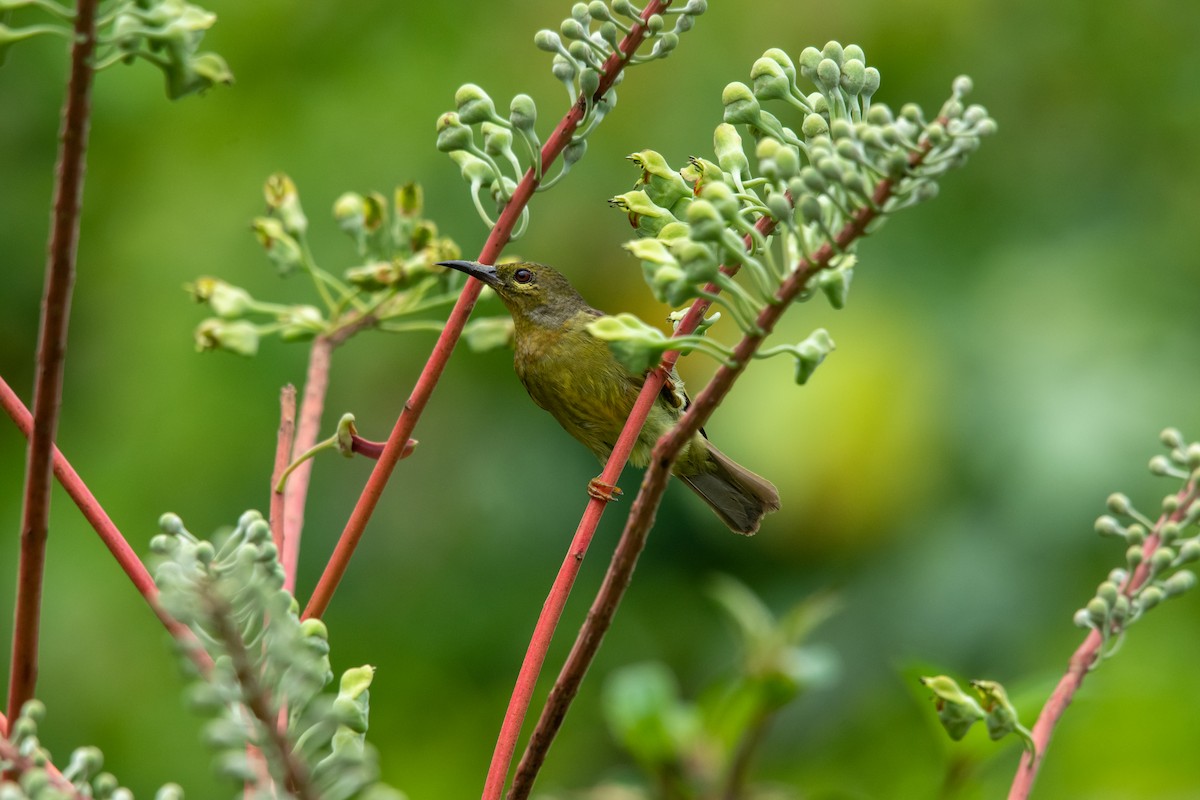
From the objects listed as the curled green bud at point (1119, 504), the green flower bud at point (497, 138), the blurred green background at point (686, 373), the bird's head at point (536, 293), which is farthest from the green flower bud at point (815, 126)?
the bird's head at point (536, 293)

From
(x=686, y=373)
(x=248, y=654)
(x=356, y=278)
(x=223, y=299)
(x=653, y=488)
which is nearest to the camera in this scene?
(x=248, y=654)

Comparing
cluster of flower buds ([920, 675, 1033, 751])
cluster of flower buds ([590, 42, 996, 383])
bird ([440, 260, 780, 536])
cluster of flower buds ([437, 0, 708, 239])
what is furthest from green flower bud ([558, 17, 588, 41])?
bird ([440, 260, 780, 536])

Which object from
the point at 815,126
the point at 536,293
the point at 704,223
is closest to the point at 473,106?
the point at 815,126

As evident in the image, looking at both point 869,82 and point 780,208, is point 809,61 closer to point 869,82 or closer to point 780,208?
point 869,82

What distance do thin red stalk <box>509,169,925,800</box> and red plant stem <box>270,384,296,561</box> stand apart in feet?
1.45

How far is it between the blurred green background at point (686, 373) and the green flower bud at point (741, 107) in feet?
8.25

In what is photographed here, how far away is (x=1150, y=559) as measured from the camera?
1.41 metres

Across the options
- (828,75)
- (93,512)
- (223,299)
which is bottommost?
(93,512)

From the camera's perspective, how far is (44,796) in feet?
2.67

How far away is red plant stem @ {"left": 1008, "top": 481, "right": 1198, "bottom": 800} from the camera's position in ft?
4.34

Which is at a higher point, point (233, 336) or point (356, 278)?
point (356, 278)

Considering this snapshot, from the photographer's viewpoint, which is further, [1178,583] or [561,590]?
[1178,583]

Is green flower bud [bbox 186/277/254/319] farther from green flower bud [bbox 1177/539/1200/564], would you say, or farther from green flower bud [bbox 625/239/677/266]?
green flower bud [bbox 1177/539/1200/564]

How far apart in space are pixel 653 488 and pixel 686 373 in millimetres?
3376
